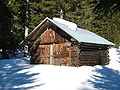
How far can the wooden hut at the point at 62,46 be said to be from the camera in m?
21.0

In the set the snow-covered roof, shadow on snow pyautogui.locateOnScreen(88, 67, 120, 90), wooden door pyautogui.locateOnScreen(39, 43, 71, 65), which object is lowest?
shadow on snow pyautogui.locateOnScreen(88, 67, 120, 90)

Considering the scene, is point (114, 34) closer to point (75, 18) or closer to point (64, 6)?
point (75, 18)

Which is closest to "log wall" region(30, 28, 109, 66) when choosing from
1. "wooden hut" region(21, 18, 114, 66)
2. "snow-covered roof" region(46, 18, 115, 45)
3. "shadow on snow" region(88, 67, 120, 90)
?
"wooden hut" region(21, 18, 114, 66)

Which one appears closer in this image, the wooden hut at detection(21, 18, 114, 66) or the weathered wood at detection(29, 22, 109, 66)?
the wooden hut at detection(21, 18, 114, 66)

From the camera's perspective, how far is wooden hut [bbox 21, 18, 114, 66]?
2098cm

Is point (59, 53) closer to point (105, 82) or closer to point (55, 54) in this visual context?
point (55, 54)

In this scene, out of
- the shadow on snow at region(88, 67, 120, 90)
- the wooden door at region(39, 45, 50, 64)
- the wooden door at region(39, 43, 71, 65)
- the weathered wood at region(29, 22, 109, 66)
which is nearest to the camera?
the shadow on snow at region(88, 67, 120, 90)

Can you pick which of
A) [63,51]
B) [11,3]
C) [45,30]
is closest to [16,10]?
[11,3]

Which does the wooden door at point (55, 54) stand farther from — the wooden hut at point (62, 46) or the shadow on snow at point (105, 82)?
the shadow on snow at point (105, 82)

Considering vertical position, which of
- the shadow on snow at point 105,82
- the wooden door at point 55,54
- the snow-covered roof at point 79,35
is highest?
the snow-covered roof at point 79,35

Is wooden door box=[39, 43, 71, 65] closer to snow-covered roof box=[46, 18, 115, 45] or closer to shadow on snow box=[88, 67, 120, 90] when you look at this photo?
snow-covered roof box=[46, 18, 115, 45]

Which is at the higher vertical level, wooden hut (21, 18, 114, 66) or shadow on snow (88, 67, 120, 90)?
wooden hut (21, 18, 114, 66)

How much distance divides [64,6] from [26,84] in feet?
91.7

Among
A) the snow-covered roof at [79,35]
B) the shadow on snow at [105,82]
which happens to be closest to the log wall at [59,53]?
the snow-covered roof at [79,35]
